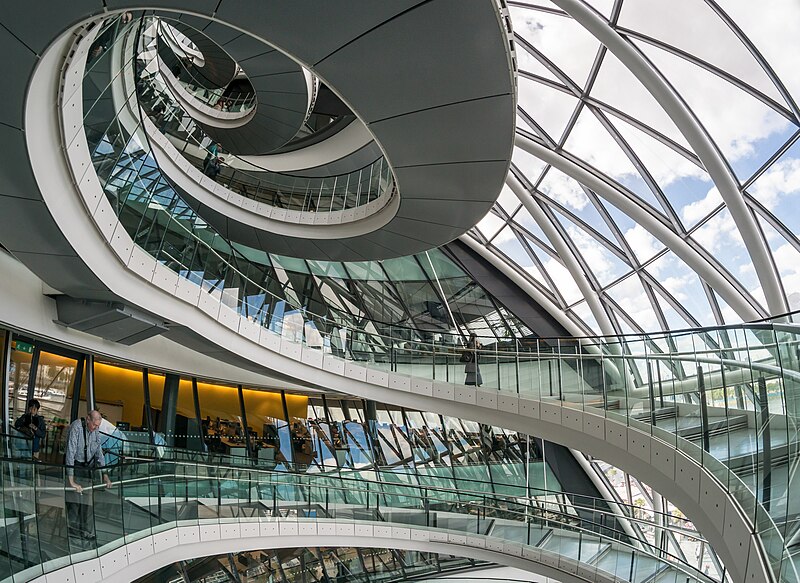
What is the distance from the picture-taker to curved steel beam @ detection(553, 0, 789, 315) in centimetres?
1238

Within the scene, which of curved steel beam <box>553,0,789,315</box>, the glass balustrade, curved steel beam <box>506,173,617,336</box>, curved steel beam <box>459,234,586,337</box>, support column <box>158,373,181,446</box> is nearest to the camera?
the glass balustrade

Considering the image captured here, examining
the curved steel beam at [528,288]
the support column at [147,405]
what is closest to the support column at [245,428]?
the support column at [147,405]

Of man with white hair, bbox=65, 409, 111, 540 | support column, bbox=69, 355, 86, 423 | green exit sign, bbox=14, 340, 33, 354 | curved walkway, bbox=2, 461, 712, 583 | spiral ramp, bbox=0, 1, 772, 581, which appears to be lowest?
curved walkway, bbox=2, 461, 712, 583

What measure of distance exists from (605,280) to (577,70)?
9507mm

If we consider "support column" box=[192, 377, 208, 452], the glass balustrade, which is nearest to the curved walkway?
the glass balustrade

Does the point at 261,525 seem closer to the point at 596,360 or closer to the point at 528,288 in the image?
the point at 596,360

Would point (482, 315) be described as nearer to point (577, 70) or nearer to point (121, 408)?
point (577, 70)

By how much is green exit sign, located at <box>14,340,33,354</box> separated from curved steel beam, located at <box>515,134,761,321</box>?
1389 cm

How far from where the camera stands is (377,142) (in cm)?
969

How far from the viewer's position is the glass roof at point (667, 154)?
12.5 m

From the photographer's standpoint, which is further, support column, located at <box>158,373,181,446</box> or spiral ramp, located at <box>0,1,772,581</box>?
support column, located at <box>158,373,181,446</box>

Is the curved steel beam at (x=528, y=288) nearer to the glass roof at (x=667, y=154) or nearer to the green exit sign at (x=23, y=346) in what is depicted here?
the glass roof at (x=667, y=154)

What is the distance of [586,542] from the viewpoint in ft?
52.3

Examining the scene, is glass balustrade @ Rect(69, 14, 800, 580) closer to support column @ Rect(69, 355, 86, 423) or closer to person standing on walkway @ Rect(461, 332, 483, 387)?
person standing on walkway @ Rect(461, 332, 483, 387)
